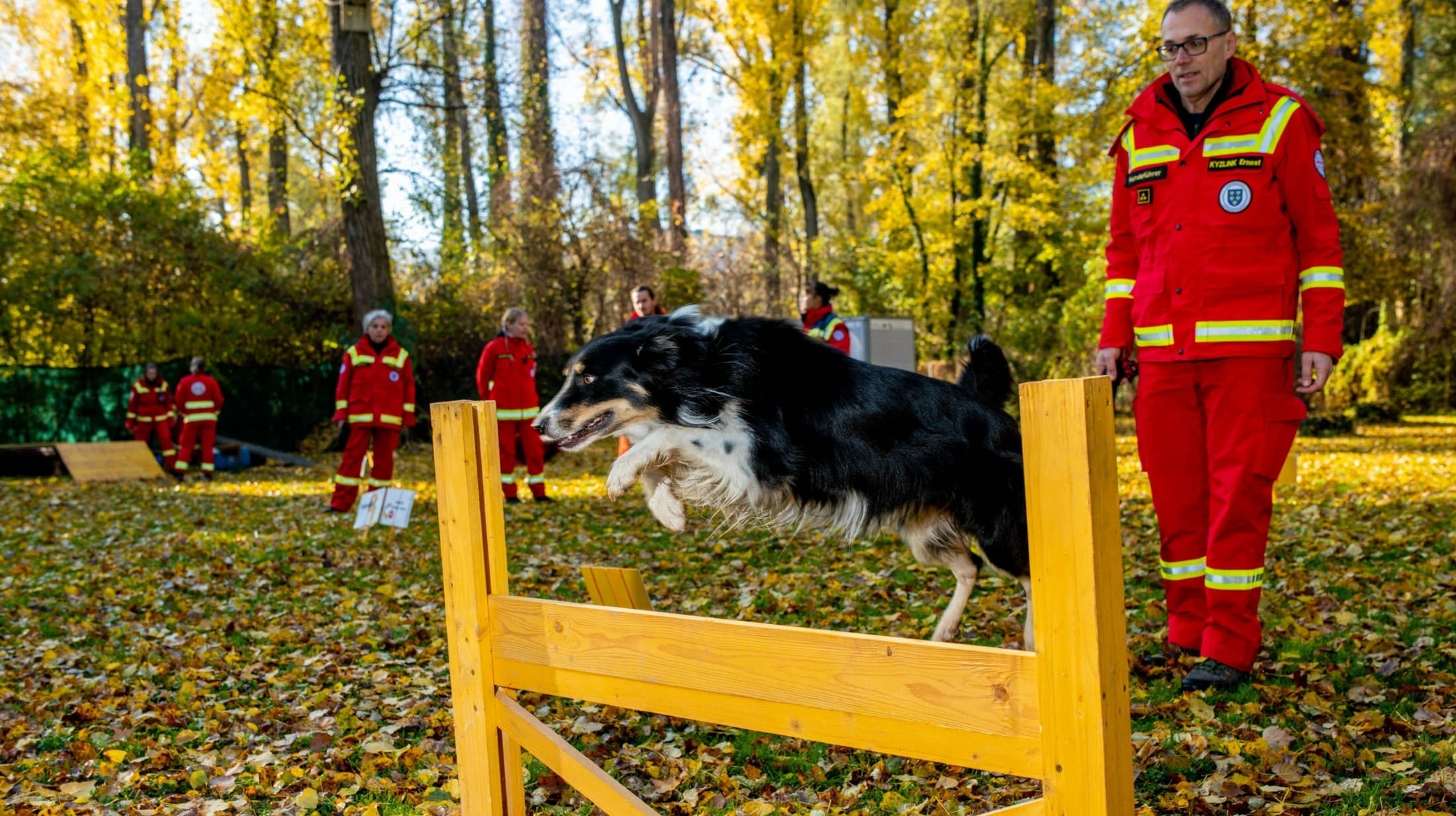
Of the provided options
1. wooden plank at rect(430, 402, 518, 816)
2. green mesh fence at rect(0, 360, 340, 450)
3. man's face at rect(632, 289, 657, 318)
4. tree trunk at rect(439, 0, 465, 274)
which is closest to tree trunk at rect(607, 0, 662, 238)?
tree trunk at rect(439, 0, 465, 274)

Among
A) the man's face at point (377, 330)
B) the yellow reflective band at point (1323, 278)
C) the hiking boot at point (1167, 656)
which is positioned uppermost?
the man's face at point (377, 330)

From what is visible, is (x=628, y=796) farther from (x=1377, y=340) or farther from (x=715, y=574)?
(x=1377, y=340)

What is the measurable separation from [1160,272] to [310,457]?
56.4ft

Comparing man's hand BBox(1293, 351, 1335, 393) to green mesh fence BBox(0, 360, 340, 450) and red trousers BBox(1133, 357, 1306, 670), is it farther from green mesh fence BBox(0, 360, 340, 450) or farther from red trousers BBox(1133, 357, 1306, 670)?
green mesh fence BBox(0, 360, 340, 450)

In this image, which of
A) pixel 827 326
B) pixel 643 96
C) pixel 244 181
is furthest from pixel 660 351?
pixel 244 181

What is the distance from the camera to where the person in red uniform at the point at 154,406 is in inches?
A: 642

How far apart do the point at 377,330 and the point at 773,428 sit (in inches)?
296

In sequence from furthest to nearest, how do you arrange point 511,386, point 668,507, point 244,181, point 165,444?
point 244,181, point 165,444, point 511,386, point 668,507

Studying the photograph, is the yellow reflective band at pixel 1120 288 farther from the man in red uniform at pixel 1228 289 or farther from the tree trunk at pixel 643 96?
the tree trunk at pixel 643 96

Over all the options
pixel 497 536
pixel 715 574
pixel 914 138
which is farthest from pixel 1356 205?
pixel 497 536

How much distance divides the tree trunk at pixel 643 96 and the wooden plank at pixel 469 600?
2193cm

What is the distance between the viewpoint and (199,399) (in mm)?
15328

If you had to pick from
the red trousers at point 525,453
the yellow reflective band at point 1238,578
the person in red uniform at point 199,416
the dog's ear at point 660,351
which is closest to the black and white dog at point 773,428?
the dog's ear at point 660,351

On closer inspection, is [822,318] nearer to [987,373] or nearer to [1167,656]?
[987,373]
